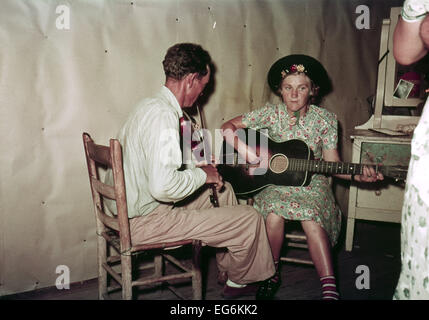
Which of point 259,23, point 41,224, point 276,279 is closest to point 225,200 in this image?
point 276,279

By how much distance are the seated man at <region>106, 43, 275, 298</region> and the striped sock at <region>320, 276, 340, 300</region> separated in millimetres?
347

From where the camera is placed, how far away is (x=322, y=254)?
2.15 meters

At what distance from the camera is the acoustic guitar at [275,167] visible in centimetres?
234

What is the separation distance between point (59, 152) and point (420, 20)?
2.07 meters

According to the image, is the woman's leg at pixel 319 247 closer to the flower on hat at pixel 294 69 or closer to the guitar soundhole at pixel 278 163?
the guitar soundhole at pixel 278 163

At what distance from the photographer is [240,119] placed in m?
2.71

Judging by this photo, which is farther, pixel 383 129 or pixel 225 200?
pixel 383 129

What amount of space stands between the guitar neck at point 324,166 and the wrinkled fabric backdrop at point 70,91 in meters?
0.82

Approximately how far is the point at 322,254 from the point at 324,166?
1.84ft

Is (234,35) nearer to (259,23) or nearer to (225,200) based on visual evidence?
(259,23)

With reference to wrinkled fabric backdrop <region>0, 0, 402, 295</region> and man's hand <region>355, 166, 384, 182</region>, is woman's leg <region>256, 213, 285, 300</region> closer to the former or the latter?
man's hand <region>355, 166, 384, 182</region>

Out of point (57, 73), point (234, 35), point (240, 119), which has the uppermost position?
point (234, 35)

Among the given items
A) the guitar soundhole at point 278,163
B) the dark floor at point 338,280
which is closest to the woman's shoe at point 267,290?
the dark floor at point 338,280

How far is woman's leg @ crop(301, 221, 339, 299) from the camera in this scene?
6.82ft
